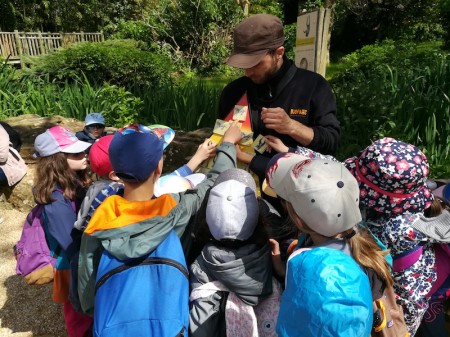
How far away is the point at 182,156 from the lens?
3.96 meters

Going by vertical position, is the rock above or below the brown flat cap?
below

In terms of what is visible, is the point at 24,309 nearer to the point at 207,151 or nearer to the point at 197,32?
the point at 207,151

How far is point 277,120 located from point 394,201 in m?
0.60

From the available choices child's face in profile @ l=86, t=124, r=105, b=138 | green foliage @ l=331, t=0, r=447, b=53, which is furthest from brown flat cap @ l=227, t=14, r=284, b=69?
green foliage @ l=331, t=0, r=447, b=53

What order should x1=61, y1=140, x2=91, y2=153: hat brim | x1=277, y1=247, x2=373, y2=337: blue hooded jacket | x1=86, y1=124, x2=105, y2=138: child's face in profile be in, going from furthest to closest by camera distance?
x1=86, y1=124, x2=105, y2=138: child's face in profile < x1=61, y1=140, x2=91, y2=153: hat brim < x1=277, y1=247, x2=373, y2=337: blue hooded jacket

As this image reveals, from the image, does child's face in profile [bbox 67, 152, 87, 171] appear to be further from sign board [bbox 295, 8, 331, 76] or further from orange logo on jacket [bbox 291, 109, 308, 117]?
sign board [bbox 295, 8, 331, 76]

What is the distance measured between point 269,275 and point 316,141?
699mm

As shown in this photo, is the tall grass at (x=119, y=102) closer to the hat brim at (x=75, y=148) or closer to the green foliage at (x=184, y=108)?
the green foliage at (x=184, y=108)

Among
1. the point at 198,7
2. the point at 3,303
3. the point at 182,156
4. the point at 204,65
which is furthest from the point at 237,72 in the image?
the point at 3,303

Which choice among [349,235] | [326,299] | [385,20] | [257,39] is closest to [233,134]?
[257,39]

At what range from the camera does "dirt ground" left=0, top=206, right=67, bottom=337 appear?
2650 mm

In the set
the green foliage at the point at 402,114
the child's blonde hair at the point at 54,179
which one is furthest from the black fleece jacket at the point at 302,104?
the green foliage at the point at 402,114

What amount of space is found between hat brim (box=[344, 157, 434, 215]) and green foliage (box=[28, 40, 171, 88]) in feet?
19.8

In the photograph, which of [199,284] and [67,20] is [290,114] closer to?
[199,284]
